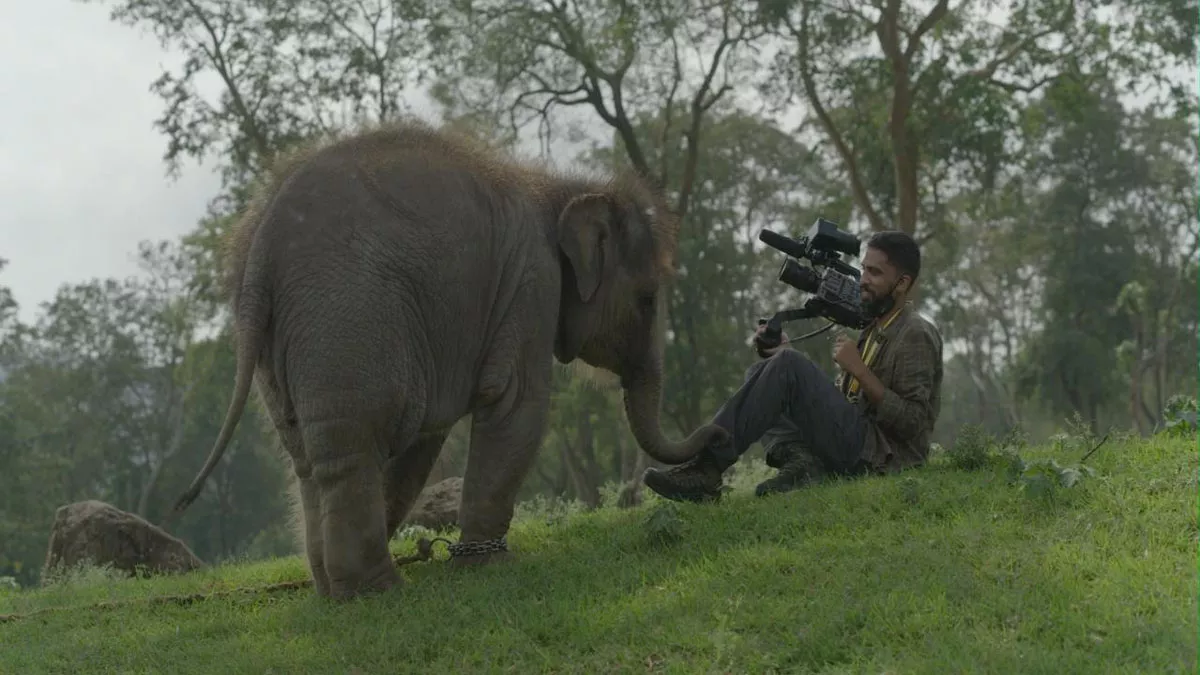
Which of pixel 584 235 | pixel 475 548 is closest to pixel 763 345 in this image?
pixel 584 235

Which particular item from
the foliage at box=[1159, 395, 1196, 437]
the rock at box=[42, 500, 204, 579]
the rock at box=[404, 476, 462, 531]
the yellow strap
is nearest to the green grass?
the foliage at box=[1159, 395, 1196, 437]

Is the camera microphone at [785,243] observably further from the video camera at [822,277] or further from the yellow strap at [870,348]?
the yellow strap at [870,348]

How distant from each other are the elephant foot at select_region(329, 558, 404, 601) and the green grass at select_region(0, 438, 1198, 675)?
15 cm

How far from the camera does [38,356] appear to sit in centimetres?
4572

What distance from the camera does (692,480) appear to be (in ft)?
25.1

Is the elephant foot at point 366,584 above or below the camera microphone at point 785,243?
below

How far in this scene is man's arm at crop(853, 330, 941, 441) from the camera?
23.6 ft

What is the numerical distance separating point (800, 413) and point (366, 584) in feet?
9.51

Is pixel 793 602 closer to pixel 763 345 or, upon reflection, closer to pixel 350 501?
pixel 350 501

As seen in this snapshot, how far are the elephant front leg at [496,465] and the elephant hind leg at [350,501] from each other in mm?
709

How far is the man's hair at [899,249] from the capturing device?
7289 mm

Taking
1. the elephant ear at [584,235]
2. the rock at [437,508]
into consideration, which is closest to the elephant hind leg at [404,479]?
the elephant ear at [584,235]

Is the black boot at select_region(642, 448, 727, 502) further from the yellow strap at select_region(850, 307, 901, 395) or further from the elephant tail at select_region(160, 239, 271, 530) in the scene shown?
the elephant tail at select_region(160, 239, 271, 530)

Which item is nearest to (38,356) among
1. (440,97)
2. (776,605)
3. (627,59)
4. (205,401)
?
(205,401)
